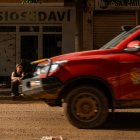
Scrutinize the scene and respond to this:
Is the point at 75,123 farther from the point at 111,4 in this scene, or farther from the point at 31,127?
the point at 111,4

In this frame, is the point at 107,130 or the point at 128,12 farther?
the point at 128,12

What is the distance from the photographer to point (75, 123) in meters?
9.64

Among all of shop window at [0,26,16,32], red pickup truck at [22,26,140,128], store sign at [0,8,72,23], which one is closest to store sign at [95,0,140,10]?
store sign at [0,8,72,23]

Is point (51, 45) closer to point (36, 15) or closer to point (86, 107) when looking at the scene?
point (36, 15)

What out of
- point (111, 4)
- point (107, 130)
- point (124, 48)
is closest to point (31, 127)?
point (107, 130)

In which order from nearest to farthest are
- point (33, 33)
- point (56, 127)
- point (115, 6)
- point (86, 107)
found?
point (86, 107)
point (56, 127)
point (115, 6)
point (33, 33)

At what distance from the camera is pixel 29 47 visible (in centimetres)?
2292

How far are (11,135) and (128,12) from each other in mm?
14202

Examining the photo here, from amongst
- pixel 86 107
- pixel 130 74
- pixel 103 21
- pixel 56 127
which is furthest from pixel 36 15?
pixel 130 74

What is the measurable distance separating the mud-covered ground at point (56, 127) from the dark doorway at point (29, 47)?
10835 mm

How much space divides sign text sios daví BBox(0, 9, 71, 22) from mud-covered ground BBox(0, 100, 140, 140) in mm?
10826

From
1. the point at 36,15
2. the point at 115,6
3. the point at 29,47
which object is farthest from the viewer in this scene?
the point at 29,47

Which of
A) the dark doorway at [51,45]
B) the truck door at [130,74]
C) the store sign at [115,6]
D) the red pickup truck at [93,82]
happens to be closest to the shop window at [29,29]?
the dark doorway at [51,45]

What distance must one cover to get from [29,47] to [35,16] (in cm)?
139
